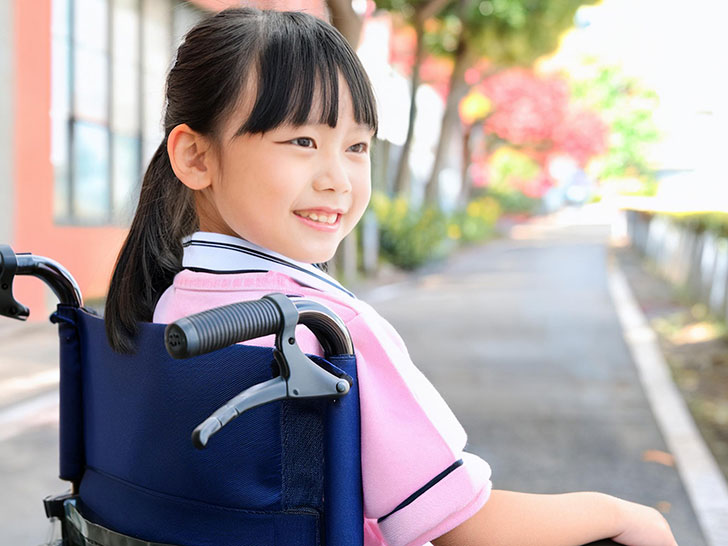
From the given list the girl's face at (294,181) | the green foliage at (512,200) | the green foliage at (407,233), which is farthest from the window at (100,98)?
the green foliage at (512,200)

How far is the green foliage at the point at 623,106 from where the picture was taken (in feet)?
94.4

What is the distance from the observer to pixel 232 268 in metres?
1.59

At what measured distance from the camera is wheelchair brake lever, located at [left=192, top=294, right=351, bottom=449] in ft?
3.82

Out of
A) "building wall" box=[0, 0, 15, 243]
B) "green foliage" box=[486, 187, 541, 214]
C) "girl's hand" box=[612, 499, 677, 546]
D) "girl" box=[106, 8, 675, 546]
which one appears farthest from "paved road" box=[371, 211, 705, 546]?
"green foliage" box=[486, 187, 541, 214]

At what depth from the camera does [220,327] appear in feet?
3.64

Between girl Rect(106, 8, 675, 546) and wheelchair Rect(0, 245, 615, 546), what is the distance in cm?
8

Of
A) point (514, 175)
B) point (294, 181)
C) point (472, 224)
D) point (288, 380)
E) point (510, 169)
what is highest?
point (294, 181)

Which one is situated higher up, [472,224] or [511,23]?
[511,23]

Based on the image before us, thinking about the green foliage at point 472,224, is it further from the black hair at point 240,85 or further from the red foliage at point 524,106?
the black hair at point 240,85

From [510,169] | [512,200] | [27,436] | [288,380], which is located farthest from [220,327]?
[510,169]

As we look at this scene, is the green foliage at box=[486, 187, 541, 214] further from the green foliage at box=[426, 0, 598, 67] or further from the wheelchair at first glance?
the wheelchair

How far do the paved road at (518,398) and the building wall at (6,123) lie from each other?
1238 mm

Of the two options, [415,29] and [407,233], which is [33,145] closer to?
[407,233]

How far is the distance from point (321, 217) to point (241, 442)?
0.44 meters
